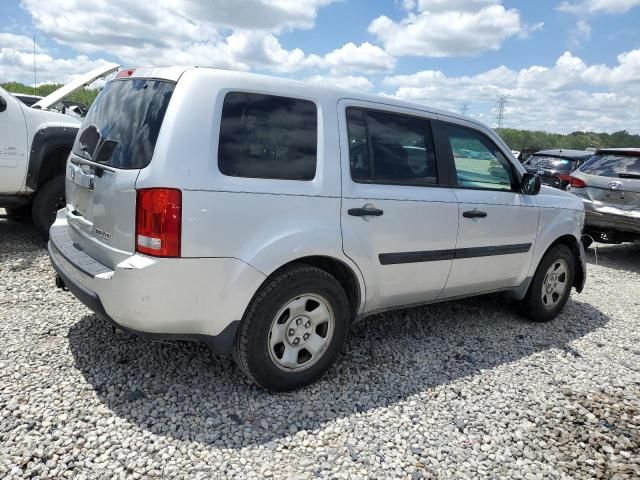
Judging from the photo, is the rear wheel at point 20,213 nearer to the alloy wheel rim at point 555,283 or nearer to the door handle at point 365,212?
the door handle at point 365,212

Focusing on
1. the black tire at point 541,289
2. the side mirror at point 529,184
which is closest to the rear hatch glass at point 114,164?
the side mirror at point 529,184

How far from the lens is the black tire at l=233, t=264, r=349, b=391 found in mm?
2918

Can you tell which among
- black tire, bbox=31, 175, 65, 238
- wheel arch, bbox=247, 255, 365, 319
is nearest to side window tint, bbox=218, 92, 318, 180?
wheel arch, bbox=247, 255, 365, 319

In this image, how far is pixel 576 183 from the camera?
8234 mm

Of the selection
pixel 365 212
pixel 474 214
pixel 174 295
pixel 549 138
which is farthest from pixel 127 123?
pixel 549 138

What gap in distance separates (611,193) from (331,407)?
6.56 meters

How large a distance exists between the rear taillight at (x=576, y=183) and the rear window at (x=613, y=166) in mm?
202

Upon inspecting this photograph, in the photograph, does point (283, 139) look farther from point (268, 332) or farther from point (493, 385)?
point (493, 385)

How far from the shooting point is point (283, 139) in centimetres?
298

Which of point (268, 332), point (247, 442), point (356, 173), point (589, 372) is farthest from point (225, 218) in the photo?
point (589, 372)

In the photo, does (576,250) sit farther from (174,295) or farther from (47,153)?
(47,153)

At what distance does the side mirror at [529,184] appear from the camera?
4289 mm

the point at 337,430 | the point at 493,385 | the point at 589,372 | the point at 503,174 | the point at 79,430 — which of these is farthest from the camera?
the point at 503,174

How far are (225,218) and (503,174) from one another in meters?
2.61
